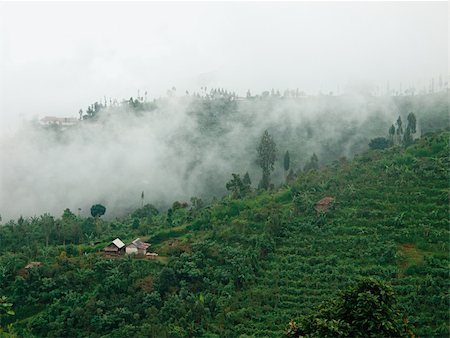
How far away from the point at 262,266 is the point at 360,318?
17.7 metres

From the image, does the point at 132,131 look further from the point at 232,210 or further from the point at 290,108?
the point at 232,210

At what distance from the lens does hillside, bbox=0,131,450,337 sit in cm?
2462

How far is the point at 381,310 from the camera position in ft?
36.7

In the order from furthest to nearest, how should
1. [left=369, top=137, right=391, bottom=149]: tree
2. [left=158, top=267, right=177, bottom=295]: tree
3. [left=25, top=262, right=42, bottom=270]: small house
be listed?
[left=369, top=137, right=391, bottom=149]: tree < [left=25, top=262, right=42, bottom=270]: small house < [left=158, top=267, right=177, bottom=295]: tree

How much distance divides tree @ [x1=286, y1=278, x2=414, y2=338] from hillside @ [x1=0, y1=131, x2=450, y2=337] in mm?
11583

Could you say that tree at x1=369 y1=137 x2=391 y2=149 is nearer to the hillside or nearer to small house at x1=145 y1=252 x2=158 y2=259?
the hillside

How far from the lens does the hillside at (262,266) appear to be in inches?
969

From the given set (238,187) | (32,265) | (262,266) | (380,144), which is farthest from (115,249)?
(380,144)

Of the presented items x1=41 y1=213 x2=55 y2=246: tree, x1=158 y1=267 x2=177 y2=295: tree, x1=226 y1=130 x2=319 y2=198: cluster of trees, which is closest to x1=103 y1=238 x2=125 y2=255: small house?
x1=41 y1=213 x2=55 y2=246: tree

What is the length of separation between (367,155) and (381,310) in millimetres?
32408

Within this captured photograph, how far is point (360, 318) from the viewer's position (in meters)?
11.2

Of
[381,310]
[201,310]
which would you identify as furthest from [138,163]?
[381,310]

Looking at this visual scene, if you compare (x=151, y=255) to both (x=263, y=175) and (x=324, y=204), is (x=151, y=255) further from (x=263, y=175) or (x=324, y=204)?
(x=263, y=175)

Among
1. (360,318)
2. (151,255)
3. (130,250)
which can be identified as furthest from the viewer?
(130,250)
